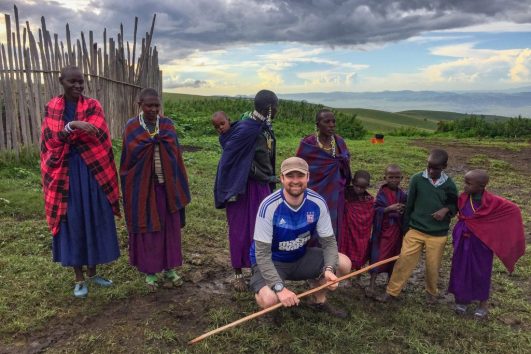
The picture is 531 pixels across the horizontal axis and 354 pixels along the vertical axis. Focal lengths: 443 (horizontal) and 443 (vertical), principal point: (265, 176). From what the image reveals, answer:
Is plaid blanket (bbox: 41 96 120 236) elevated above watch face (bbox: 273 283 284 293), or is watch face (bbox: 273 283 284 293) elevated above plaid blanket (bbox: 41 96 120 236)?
plaid blanket (bbox: 41 96 120 236)

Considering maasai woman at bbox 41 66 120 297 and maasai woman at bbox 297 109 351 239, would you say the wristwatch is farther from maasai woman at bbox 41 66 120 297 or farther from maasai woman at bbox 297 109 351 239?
maasai woman at bbox 41 66 120 297

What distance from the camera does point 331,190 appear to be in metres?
4.02

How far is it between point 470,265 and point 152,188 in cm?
282

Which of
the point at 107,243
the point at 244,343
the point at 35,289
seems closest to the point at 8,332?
the point at 35,289

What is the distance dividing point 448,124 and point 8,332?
21.6 m

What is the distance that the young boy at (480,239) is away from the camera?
144 inches

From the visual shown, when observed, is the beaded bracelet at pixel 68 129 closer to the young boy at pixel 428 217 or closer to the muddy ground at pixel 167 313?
the muddy ground at pixel 167 313

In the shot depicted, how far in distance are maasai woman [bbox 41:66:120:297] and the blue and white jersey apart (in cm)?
142

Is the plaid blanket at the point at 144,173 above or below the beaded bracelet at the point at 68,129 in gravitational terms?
below

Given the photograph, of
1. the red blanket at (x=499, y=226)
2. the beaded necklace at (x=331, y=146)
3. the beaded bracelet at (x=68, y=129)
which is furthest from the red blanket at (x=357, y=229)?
the beaded bracelet at (x=68, y=129)

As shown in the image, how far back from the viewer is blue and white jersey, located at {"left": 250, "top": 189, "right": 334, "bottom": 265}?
10.6ft

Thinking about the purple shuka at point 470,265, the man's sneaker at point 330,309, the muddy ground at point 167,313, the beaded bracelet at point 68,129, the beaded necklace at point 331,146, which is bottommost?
the muddy ground at point 167,313

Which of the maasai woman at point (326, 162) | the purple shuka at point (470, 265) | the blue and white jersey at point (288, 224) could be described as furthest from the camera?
the maasai woman at point (326, 162)

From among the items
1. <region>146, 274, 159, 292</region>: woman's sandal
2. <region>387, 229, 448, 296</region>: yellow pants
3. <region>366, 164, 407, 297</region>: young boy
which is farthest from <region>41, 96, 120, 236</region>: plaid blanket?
<region>387, 229, 448, 296</region>: yellow pants
